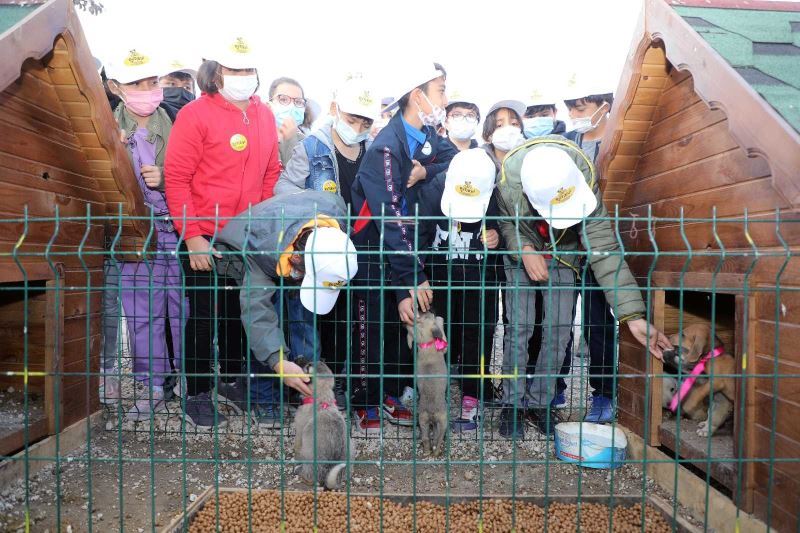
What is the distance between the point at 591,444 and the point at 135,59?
5115 millimetres

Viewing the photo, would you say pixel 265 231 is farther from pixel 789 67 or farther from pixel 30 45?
pixel 789 67

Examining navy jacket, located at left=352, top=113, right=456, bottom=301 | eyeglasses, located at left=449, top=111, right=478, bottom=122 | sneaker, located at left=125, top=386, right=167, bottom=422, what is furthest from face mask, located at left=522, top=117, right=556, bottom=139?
sneaker, located at left=125, top=386, right=167, bottom=422

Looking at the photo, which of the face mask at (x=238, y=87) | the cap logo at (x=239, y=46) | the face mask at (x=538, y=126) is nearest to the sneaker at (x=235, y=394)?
the face mask at (x=238, y=87)

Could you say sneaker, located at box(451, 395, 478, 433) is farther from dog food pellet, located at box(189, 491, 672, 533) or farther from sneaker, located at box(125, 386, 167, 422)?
sneaker, located at box(125, 386, 167, 422)

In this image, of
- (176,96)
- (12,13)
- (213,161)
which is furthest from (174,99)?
(12,13)

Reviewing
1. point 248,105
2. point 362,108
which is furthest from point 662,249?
point 248,105

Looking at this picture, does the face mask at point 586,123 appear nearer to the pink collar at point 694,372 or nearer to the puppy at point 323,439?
the pink collar at point 694,372

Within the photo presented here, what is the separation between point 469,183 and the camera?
472cm

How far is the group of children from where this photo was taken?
14.8 feet

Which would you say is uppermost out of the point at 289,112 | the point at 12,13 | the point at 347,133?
the point at 289,112

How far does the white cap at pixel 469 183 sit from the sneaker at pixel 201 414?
2.59 m

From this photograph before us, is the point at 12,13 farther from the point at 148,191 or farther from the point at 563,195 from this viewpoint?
the point at 563,195

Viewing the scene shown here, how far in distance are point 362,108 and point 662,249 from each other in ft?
9.27

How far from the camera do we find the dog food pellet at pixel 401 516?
11.8ft
